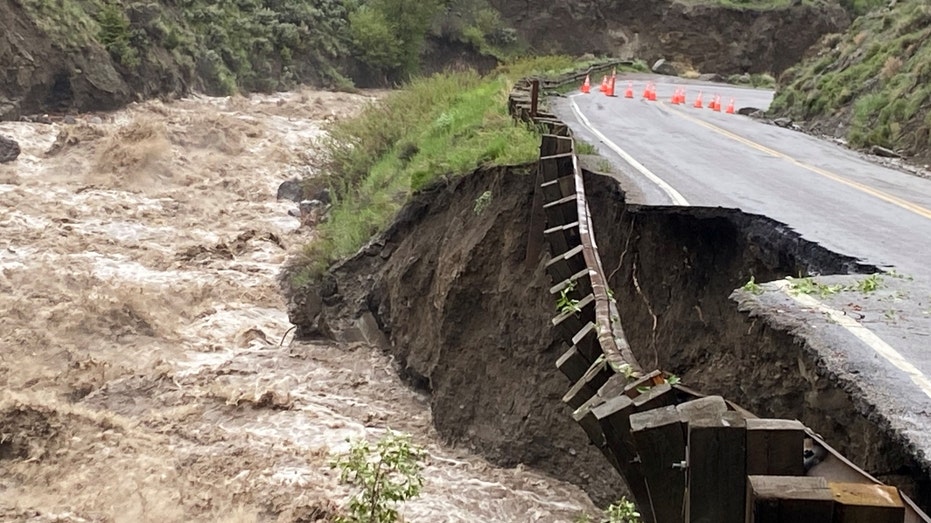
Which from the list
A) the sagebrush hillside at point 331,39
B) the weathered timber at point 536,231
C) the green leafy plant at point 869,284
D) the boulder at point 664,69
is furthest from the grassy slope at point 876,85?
the sagebrush hillside at point 331,39

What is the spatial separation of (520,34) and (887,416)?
49.2m

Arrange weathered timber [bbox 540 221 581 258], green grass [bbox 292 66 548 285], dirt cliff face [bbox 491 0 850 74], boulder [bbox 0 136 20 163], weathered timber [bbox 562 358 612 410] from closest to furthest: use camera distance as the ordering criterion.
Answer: weathered timber [bbox 562 358 612 410], weathered timber [bbox 540 221 581 258], green grass [bbox 292 66 548 285], boulder [bbox 0 136 20 163], dirt cliff face [bbox 491 0 850 74]

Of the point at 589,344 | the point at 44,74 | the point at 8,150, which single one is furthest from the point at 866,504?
the point at 44,74

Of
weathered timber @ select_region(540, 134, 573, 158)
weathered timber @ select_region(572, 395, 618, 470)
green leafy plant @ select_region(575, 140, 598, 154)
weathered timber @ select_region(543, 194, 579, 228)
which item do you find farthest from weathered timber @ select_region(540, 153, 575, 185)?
weathered timber @ select_region(572, 395, 618, 470)

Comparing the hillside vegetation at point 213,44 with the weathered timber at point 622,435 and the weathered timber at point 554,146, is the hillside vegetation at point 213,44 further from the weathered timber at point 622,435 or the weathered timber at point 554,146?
the weathered timber at point 622,435

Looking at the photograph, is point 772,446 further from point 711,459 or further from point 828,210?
point 828,210

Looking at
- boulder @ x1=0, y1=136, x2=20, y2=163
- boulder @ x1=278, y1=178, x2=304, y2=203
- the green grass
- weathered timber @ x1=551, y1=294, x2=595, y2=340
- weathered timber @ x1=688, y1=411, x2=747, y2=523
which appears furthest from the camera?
boulder @ x1=0, y1=136, x2=20, y2=163

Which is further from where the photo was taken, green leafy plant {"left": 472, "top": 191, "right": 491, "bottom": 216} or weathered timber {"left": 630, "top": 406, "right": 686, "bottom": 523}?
green leafy plant {"left": 472, "top": 191, "right": 491, "bottom": 216}

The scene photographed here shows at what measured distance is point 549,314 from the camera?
9125mm

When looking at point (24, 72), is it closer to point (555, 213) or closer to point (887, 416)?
point (555, 213)

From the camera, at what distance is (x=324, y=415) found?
36.7 ft

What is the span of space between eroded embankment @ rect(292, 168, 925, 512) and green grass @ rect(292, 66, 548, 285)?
463 mm

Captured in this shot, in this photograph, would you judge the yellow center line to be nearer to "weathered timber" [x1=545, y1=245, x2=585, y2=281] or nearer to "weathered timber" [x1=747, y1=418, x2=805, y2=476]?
"weathered timber" [x1=545, y1=245, x2=585, y2=281]

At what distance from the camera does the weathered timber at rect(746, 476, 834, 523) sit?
1.96 metres
